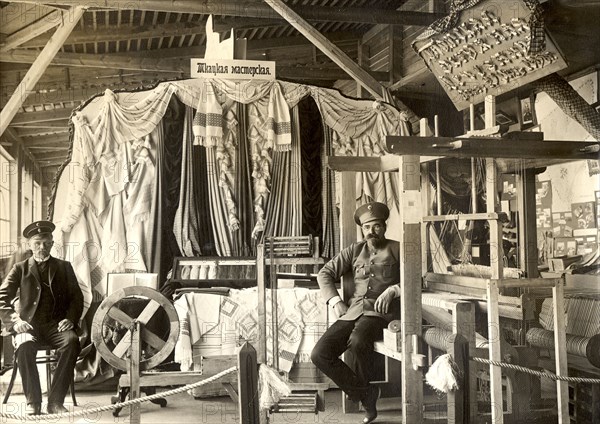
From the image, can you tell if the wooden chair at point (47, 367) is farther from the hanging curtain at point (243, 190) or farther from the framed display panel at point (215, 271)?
the hanging curtain at point (243, 190)

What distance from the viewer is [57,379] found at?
428cm

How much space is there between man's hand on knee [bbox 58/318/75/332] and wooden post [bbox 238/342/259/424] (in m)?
2.10

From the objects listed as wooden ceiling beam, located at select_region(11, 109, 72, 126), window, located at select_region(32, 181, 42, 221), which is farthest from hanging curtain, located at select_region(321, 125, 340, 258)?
wooden ceiling beam, located at select_region(11, 109, 72, 126)

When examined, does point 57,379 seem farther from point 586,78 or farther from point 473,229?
point 586,78

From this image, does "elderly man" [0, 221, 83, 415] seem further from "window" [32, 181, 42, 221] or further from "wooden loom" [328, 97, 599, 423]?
"wooden loom" [328, 97, 599, 423]

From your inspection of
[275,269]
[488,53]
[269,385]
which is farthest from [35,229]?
[488,53]

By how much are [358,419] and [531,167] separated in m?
2.08

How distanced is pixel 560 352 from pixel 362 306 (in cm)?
134

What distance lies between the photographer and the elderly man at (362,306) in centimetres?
415

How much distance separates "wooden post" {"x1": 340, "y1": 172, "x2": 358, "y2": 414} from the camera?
14.3 ft

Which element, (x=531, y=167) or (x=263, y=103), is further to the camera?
(x=263, y=103)

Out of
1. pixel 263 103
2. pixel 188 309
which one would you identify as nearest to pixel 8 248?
pixel 188 309

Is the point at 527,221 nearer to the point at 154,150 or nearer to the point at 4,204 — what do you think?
the point at 154,150

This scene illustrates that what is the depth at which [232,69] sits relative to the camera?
4.46 metres
